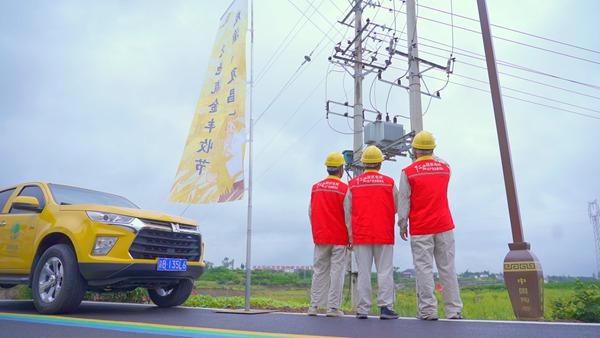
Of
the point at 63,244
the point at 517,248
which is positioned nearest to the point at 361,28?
the point at 517,248

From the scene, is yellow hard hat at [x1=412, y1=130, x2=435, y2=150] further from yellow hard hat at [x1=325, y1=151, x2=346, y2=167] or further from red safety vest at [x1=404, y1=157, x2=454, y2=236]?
yellow hard hat at [x1=325, y1=151, x2=346, y2=167]

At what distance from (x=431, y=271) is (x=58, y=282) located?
13.8 feet

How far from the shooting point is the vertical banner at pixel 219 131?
6848mm

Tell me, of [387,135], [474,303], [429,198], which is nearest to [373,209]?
[429,198]

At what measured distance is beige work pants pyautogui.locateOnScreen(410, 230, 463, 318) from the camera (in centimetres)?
482

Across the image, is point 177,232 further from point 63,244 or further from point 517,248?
point 517,248

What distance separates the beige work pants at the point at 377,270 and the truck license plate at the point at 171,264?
220 cm

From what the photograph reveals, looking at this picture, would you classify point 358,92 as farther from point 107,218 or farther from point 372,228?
point 107,218

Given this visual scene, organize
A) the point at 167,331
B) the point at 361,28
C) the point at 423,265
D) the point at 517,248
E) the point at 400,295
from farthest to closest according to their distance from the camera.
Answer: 1. the point at 361,28
2. the point at 400,295
3. the point at 517,248
4. the point at 423,265
5. the point at 167,331

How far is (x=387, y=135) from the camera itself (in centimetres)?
1442

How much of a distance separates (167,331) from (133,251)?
1942 mm

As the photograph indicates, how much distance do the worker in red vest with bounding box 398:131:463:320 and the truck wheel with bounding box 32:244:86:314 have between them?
369 cm

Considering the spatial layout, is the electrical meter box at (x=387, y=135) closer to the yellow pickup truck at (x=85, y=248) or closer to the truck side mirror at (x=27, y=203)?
the yellow pickup truck at (x=85, y=248)

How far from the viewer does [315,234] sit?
5883mm
